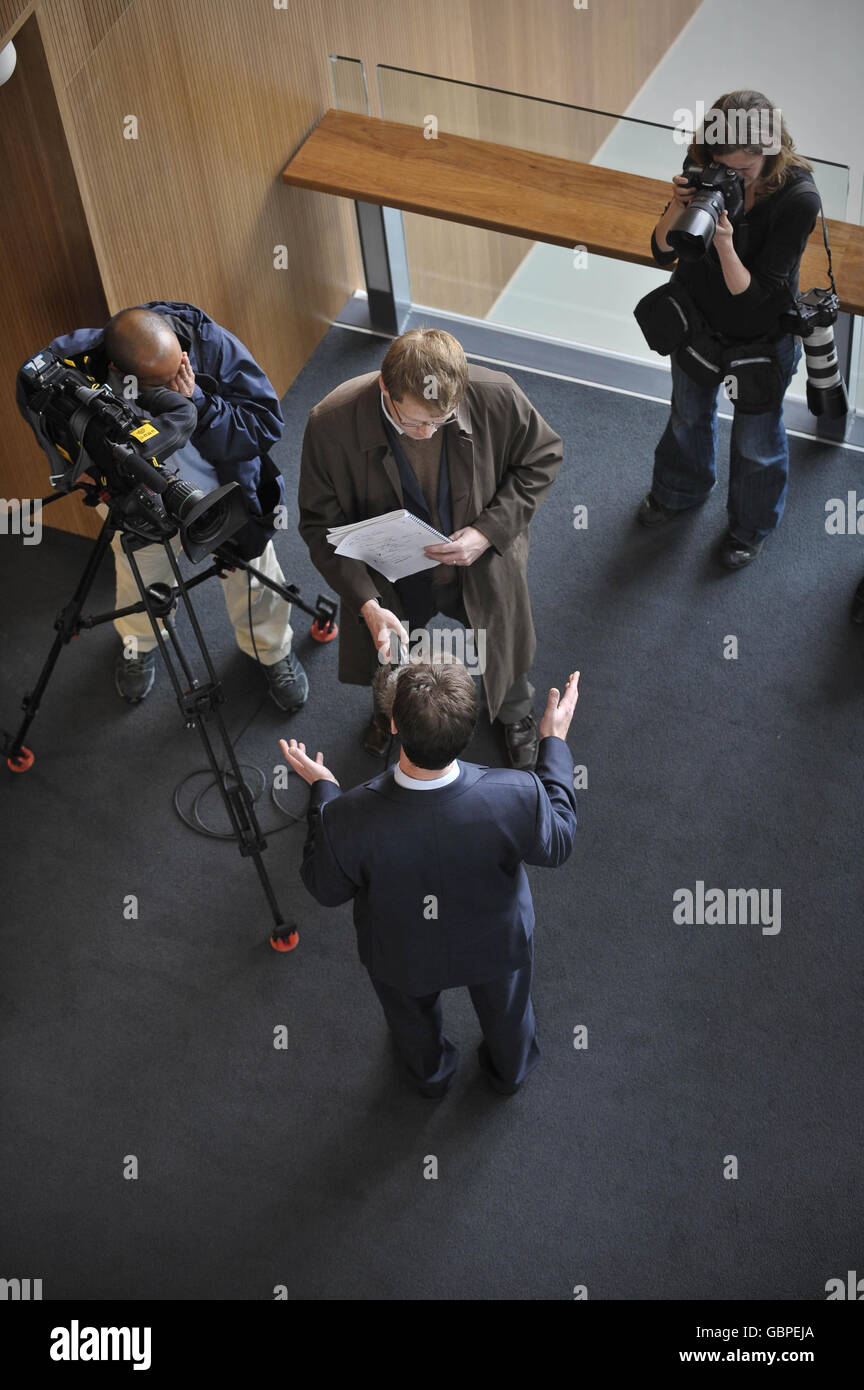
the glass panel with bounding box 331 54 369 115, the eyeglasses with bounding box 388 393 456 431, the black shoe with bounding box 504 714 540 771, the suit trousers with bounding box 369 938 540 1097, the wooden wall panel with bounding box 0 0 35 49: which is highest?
the glass panel with bounding box 331 54 369 115

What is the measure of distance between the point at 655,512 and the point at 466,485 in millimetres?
1277

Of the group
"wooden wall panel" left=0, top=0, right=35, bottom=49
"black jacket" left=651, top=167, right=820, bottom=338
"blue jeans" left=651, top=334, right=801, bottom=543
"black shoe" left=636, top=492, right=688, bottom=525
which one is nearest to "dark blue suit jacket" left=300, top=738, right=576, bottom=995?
"black jacket" left=651, top=167, right=820, bottom=338

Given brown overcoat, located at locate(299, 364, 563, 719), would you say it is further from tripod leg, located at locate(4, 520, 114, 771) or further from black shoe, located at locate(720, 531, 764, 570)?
black shoe, located at locate(720, 531, 764, 570)

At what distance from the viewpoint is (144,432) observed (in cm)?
273

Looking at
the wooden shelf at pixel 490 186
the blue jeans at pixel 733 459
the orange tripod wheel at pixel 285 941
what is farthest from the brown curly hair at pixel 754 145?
the orange tripod wheel at pixel 285 941

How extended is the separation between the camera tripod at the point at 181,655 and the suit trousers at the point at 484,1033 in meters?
0.53

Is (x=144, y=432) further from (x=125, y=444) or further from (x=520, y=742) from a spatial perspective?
(x=520, y=742)

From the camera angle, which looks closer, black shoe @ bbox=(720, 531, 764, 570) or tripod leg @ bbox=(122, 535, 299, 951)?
tripod leg @ bbox=(122, 535, 299, 951)

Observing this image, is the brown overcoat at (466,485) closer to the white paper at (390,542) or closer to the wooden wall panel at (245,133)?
the white paper at (390,542)

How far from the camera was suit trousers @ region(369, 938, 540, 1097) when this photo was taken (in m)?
2.75

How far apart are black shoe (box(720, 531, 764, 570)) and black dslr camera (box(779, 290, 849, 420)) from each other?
1.42 ft
